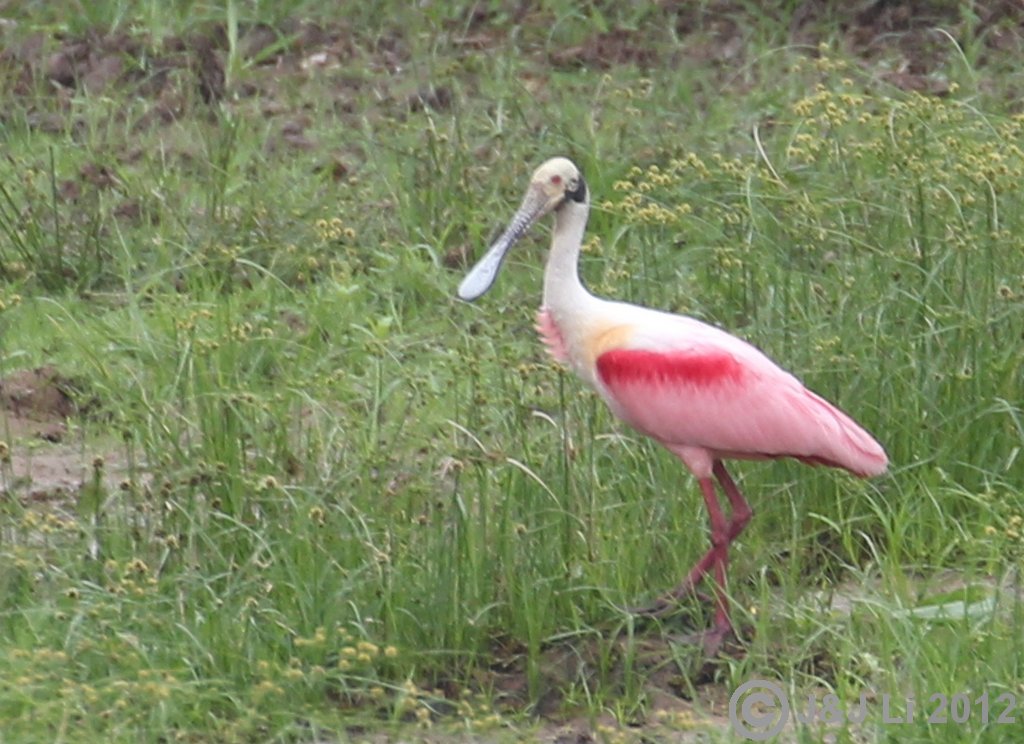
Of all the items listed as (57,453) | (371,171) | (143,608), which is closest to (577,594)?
(143,608)

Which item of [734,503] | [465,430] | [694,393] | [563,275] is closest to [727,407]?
[694,393]

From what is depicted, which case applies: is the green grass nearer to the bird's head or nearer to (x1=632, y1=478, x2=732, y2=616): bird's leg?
(x1=632, y1=478, x2=732, y2=616): bird's leg

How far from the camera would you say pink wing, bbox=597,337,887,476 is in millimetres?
5426

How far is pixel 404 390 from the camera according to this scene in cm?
689

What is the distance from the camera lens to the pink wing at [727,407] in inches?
214

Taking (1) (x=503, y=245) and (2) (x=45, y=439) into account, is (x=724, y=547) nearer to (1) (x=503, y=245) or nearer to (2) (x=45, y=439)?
(1) (x=503, y=245)

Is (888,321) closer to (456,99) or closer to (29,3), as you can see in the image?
(456,99)

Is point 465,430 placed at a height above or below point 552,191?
below
